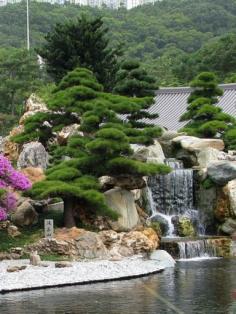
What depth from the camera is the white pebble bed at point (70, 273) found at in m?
15.4

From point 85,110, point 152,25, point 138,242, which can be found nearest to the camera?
point 138,242

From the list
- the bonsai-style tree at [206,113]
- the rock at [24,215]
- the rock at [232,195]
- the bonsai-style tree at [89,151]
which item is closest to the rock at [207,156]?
the bonsai-style tree at [206,113]

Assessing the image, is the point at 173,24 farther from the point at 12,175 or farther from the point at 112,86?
the point at 12,175

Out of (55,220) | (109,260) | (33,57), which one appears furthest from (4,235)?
(33,57)

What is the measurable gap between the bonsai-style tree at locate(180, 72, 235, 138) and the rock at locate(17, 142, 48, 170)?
263 inches

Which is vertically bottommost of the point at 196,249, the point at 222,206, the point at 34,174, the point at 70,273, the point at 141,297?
the point at 141,297

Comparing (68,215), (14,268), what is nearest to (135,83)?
(68,215)

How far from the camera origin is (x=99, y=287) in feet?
50.7

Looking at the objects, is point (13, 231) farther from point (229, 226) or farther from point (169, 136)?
point (169, 136)

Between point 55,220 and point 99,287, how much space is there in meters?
5.69

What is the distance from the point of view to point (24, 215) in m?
20.3

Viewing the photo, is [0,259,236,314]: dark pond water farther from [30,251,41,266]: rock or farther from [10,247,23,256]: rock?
[10,247,23,256]: rock

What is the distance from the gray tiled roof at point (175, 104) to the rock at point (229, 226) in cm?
1254

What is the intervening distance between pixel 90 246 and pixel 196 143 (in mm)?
9329
